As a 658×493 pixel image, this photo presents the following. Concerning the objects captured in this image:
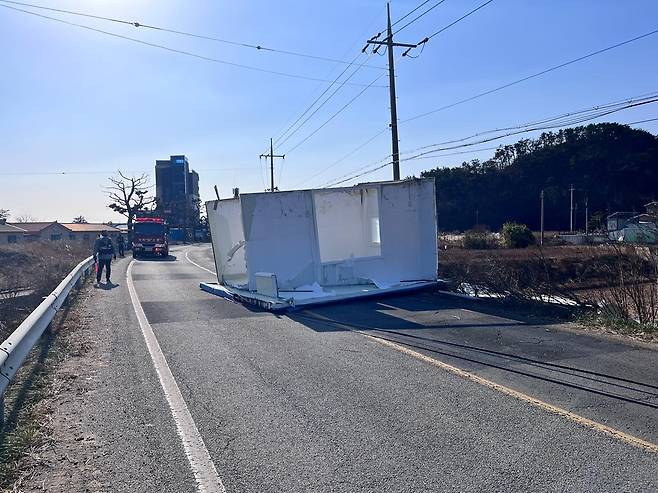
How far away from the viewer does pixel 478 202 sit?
7119cm

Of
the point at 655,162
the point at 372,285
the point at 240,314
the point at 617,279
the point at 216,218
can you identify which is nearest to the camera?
the point at 617,279

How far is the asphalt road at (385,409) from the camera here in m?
4.71

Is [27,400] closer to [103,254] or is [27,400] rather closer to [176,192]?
[103,254]

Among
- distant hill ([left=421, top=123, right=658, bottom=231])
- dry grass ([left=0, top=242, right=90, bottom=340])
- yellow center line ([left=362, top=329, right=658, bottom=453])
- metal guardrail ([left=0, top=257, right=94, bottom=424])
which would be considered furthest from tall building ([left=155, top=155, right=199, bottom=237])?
yellow center line ([left=362, top=329, right=658, bottom=453])

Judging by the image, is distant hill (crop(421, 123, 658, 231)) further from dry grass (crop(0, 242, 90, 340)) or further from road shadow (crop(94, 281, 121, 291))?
road shadow (crop(94, 281, 121, 291))

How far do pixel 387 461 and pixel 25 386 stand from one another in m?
4.70

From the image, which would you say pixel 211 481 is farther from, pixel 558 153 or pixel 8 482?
pixel 558 153

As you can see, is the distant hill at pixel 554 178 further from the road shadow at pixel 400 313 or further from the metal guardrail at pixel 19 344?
the metal guardrail at pixel 19 344

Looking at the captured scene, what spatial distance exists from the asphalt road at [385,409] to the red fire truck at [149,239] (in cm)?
3349

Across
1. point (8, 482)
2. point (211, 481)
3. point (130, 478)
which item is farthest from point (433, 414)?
point (8, 482)

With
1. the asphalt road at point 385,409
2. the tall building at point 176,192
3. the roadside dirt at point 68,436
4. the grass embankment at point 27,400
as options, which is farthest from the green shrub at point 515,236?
the tall building at point 176,192

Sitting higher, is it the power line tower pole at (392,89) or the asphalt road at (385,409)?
the power line tower pole at (392,89)

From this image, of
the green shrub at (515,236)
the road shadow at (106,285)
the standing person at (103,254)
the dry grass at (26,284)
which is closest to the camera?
the dry grass at (26,284)

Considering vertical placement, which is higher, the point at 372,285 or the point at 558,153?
the point at 558,153
